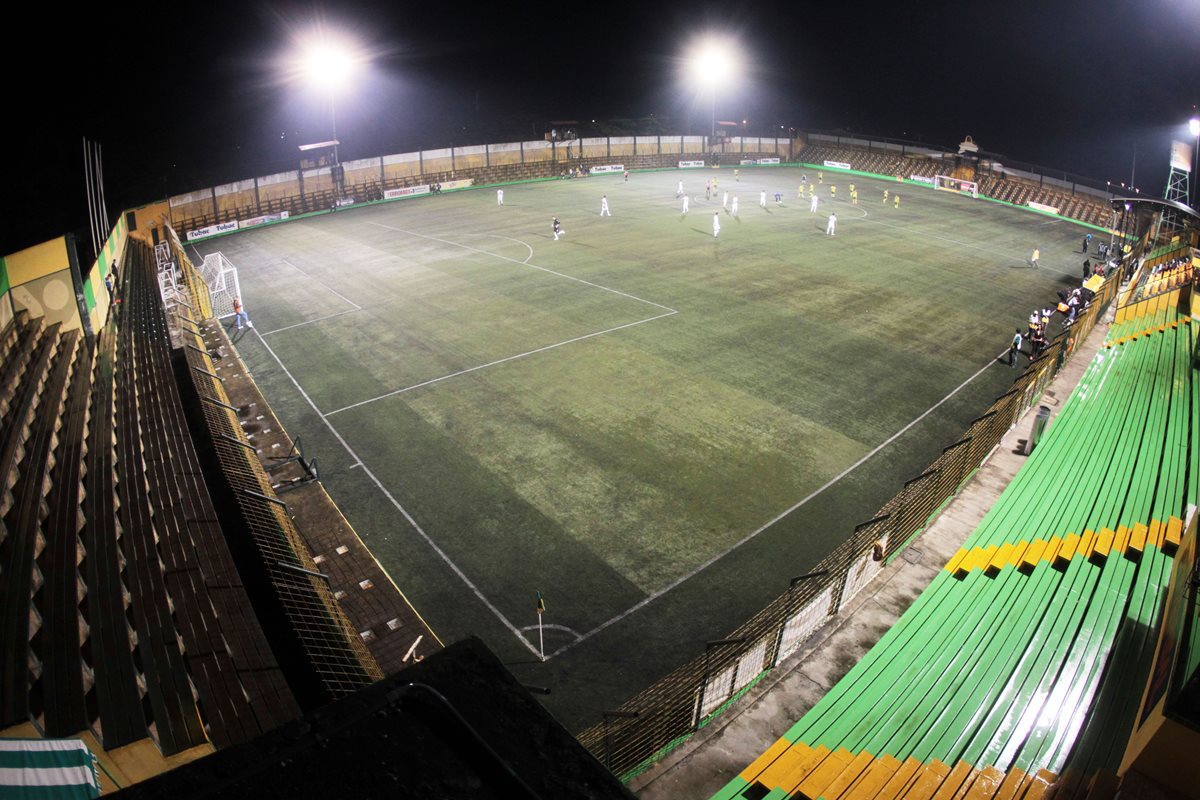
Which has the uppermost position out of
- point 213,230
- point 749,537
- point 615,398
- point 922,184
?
point 922,184

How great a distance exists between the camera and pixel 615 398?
68.1 ft

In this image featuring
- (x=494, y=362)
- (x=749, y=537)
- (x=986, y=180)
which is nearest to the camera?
(x=749, y=537)

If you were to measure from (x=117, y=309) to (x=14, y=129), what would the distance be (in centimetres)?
1761

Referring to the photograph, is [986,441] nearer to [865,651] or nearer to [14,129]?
[865,651]

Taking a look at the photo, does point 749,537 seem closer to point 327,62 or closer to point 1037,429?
point 1037,429

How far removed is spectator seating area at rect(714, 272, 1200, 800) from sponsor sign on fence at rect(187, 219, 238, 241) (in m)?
44.4

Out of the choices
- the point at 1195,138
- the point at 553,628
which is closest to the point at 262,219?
the point at 553,628

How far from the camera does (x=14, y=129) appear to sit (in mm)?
32906

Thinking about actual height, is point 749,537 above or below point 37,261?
below

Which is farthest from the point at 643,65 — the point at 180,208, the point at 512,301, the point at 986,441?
the point at 986,441

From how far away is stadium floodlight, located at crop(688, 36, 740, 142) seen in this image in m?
72.0

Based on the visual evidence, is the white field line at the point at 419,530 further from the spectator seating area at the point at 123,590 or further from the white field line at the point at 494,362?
the spectator seating area at the point at 123,590

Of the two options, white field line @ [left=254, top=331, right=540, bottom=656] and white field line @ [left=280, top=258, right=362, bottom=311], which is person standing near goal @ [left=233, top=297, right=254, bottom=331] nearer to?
white field line @ [left=280, top=258, right=362, bottom=311]

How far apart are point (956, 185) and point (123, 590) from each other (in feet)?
213
